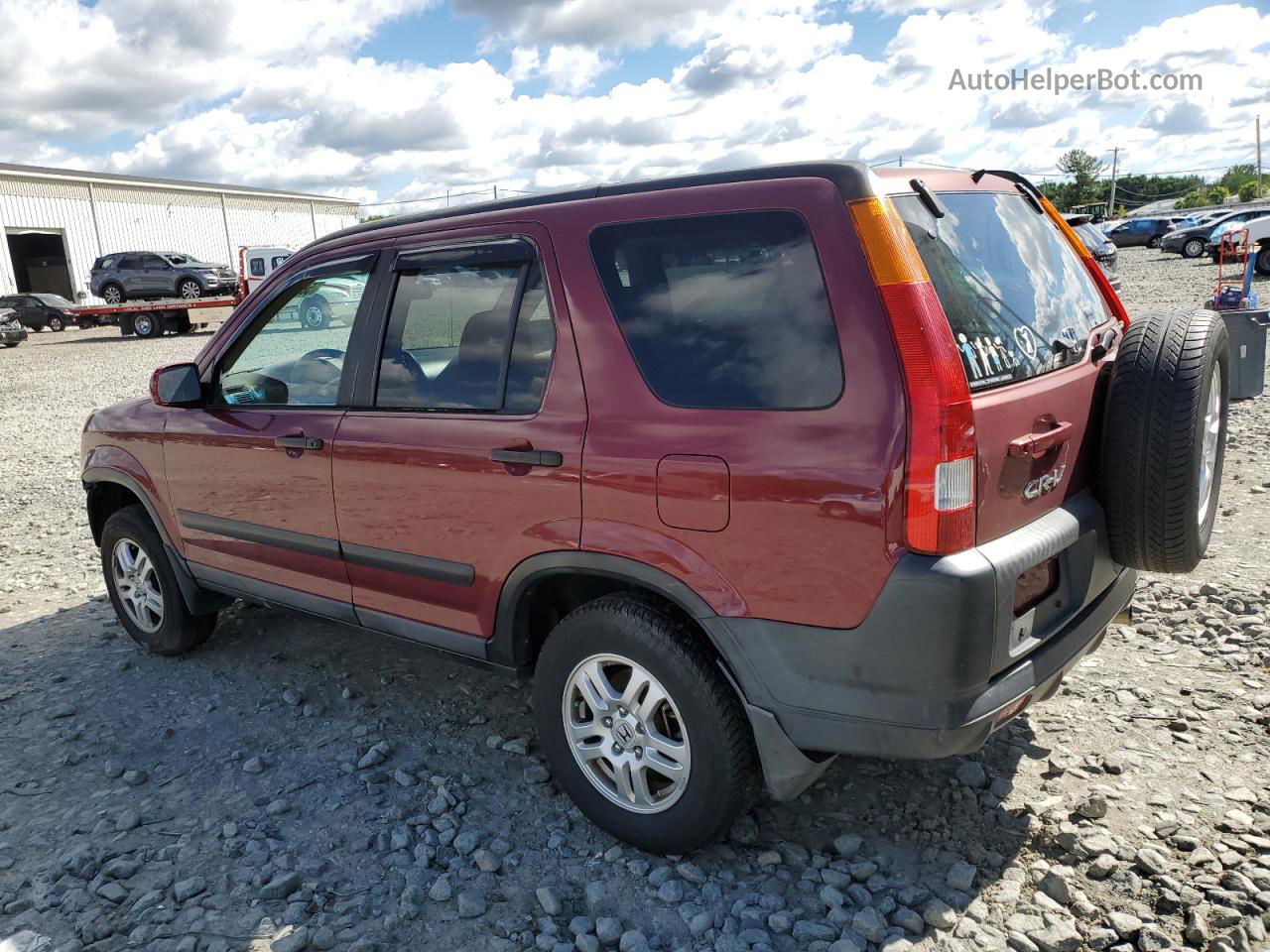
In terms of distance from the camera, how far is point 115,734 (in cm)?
389

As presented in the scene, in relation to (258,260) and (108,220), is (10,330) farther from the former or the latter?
(108,220)

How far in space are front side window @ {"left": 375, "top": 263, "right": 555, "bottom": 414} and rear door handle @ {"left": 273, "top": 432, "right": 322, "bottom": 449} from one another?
0.33 m

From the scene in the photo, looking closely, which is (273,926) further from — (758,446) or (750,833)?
(758,446)

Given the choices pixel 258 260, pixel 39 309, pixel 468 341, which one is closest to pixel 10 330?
pixel 39 309

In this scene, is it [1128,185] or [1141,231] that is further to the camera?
[1128,185]

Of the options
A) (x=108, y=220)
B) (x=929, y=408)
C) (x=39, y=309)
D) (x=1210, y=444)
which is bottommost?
(x=1210, y=444)

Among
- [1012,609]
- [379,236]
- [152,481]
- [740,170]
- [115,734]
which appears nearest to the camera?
[1012,609]

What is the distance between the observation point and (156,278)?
102 ft

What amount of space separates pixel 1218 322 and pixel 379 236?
2.85 metres

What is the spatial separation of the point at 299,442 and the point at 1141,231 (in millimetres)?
46444

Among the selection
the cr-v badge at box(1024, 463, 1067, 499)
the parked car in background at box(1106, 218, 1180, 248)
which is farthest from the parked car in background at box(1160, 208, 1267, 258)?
the cr-v badge at box(1024, 463, 1067, 499)

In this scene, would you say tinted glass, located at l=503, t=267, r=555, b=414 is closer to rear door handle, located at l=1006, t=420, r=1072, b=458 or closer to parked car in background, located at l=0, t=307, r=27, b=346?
rear door handle, located at l=1006, t=420, r=1072, b=458

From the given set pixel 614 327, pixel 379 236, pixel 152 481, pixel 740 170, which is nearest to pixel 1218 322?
pixel 740 170

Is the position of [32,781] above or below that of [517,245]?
below
